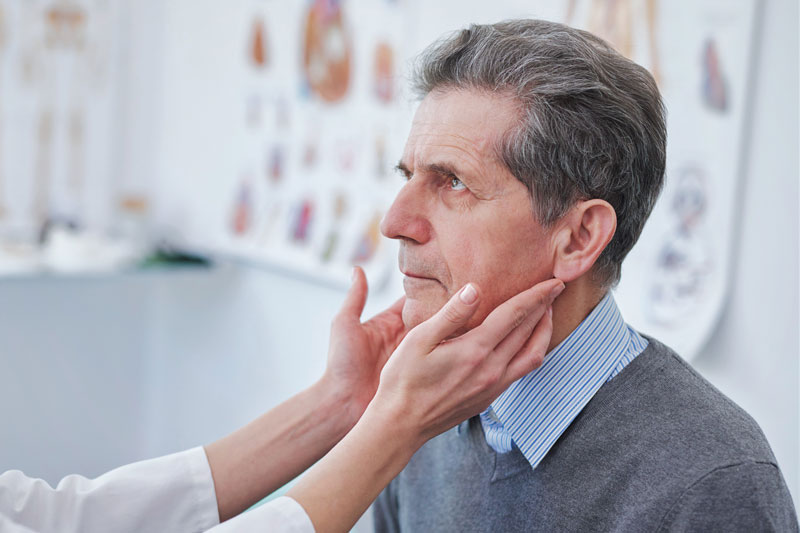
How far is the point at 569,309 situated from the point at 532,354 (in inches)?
6.1

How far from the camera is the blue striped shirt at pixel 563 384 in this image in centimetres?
109

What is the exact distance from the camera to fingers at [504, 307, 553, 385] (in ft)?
3.43

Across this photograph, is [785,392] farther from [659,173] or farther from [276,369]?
[276,369]

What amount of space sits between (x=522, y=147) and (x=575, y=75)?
119mm

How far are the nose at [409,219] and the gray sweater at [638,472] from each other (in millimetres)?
325

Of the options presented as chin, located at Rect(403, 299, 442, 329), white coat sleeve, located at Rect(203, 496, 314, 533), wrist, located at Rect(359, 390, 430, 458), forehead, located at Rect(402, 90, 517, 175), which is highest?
forehead, located at Rect(402, 90, 517, 175)

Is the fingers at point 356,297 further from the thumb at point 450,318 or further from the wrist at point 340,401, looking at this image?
the thumb at point 450,318

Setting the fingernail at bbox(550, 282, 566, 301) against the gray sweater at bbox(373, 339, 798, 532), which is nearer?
the gray sweater at bbox(373, 339, 798, 532)

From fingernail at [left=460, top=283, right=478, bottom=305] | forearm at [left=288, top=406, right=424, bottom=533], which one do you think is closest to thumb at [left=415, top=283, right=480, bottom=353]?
fingernail at [left=460, top=283, right=478, bottom=305]

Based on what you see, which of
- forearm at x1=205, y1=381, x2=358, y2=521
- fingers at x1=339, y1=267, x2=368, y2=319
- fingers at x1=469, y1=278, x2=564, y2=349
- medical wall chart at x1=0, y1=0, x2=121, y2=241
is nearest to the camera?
fingers at x1=469, y1=278, x2=564, y2=349

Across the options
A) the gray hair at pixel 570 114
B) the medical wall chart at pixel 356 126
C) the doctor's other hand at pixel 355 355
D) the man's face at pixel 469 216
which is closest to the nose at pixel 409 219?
the man's face at pixel 469 216

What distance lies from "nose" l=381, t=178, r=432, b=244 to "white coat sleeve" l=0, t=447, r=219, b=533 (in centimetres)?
47

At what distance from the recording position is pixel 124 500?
3.83ft

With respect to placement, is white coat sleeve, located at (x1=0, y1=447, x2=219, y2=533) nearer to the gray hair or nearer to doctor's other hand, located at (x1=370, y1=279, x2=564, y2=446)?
doctor's other hand, located at (x1=370, y1=279, x2=564, y2=446)
